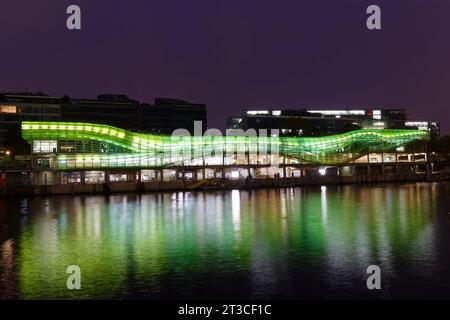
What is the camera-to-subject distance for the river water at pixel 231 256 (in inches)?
711

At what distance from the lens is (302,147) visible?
118125 mm

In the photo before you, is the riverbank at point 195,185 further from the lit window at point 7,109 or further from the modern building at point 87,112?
the lit window at point 7,109

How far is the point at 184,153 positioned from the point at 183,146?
6.26 feet

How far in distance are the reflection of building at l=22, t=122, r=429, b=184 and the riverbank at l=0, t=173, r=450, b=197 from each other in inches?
253

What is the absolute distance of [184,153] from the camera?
104750 mm

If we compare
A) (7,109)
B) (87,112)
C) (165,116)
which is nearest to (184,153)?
(7,109)

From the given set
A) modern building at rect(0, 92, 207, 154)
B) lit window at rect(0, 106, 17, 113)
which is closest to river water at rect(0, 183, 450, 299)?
modern building at rect(0, 92, 207, 154)

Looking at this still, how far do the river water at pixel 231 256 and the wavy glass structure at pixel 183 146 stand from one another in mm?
54345

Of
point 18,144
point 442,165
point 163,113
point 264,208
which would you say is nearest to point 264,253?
point 264,208

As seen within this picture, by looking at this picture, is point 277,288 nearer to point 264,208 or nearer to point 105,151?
point 264,208

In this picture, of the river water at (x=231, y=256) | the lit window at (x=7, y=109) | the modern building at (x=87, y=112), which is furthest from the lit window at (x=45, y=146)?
the lit window at (x=7, y=109)

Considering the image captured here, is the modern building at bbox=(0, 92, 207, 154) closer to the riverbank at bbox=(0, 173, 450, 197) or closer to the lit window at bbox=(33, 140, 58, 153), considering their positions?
the lit window at bbox=(33, 140, 58, 153)

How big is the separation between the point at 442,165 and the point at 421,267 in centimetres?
13301
